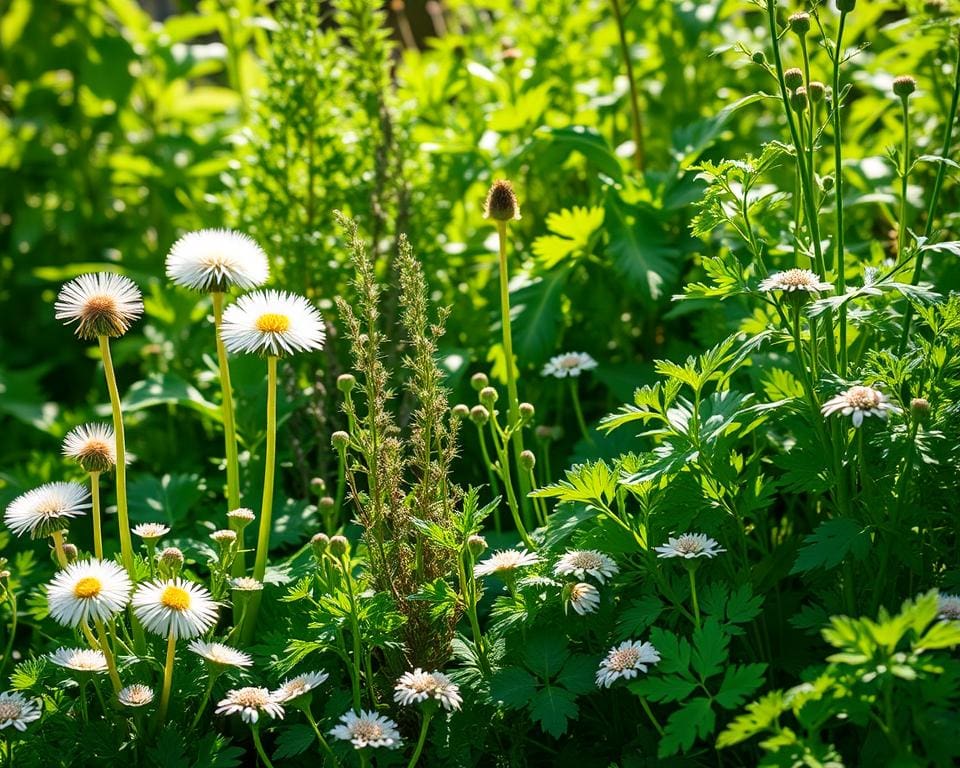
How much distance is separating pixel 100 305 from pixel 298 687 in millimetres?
685

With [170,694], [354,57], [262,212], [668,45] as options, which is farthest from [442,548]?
[668,45]

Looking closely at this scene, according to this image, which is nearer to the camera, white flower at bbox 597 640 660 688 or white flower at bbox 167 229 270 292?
white flower at bbox 597 640 660 688

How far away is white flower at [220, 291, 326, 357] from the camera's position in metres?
Answer: 1.76

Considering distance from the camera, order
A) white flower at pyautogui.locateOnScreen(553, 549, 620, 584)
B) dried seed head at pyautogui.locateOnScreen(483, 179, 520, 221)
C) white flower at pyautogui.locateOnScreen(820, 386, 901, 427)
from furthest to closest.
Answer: dried seed head at pyautogui.locateOnScreen(483, 179, 520, 221) → white flower at pyautogui.locateOnScreen(553, 549, 620, 584) → white flower at pyautogui.locateOnScreen(820, 386, 901, 427)

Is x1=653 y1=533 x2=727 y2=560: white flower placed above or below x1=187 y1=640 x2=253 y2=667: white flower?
above

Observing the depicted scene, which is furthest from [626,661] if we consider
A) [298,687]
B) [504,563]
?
[298,687]

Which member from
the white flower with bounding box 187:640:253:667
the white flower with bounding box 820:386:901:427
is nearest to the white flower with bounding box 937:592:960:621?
the white flower with bounding box 820:386:901:427

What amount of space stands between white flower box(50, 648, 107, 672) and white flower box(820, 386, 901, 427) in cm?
118

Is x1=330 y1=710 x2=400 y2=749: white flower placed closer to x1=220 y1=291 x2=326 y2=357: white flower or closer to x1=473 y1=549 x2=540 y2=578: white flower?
x1=473 y1=549 x2=540 y2=578: white flower

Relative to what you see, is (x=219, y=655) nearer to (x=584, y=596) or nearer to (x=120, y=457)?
(x=120, y=457)

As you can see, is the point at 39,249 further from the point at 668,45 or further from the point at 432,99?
the point at 668,45

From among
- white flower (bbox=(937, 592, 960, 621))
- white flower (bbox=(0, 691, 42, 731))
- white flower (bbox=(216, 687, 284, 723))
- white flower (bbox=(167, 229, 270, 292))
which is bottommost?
white flower (bbox=(937, 592, 960, 621))

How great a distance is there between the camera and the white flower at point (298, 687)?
5.47 ft

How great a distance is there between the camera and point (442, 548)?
6.28 ft
